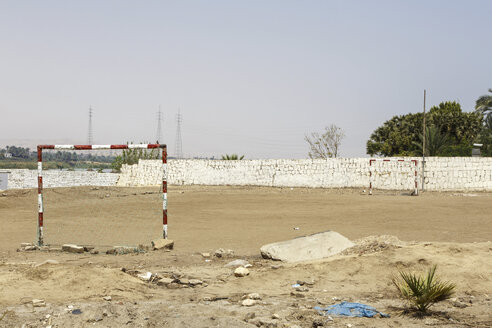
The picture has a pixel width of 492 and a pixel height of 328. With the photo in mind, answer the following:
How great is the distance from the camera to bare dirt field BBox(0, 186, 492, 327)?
7250mm

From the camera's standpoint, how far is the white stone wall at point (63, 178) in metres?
39.5

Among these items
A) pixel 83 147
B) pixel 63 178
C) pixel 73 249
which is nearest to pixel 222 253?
pixel 73 249

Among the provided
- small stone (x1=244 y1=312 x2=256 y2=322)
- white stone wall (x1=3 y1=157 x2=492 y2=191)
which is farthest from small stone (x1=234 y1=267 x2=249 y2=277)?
white stone wall (x1=3 y1=157 x2=492 y2=191)

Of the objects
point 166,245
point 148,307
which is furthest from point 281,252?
point 148,307

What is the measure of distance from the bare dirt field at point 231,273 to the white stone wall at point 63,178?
19533 millimetres

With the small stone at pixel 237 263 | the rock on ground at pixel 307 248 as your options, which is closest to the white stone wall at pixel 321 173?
the rock on ground at pixel 307 248

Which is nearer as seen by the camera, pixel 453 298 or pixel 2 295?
pixel 2 295

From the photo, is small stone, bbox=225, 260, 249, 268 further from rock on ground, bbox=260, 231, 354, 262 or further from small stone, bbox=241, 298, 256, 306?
small stone, bbox=241, 298, 256, 306

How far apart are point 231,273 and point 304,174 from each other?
931 inches

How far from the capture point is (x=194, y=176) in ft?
119

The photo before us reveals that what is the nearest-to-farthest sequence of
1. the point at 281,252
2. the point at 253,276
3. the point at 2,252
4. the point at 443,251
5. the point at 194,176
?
the point at 253,276 → the point at 443,251 → the point at 281,252 → the point at 2,252 → the point at 194,176

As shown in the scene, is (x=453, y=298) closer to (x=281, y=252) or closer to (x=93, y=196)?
(x=281, y=252)

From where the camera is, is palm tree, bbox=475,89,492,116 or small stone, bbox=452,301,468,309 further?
palm tree, bbox=475,89,492,116

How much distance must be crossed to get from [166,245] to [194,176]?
23591mm
